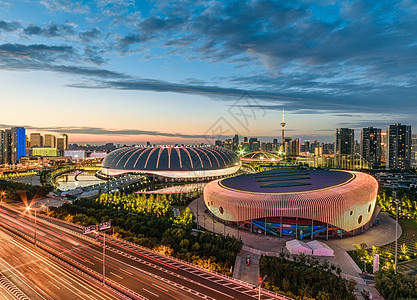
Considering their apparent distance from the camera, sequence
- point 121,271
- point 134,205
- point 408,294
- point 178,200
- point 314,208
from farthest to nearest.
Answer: point 178,200
point 134,205
point 314,208
point 121,271
point 408,294

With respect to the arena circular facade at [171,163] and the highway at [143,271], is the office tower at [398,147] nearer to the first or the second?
the arena circular facade at [171,163]

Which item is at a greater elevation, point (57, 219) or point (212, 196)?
point (212, 196)

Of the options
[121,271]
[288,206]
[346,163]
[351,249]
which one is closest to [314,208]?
[288,206]

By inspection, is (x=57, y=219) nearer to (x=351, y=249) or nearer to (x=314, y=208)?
(x=314, y=208)

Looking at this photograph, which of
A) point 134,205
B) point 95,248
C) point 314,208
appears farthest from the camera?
point 134,205

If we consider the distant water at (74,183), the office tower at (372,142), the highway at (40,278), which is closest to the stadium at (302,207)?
the highway at (40,278)

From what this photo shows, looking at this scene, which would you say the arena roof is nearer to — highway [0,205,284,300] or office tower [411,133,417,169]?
highway [0,205,284,300]

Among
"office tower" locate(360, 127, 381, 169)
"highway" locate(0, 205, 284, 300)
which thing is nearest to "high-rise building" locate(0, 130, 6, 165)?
"highway" locate(0, 205, 284, 300)
